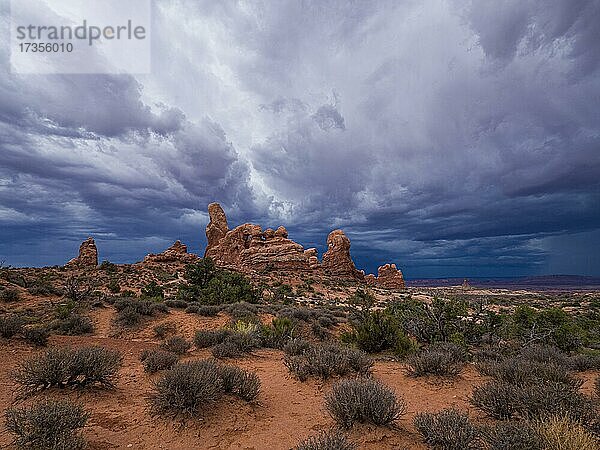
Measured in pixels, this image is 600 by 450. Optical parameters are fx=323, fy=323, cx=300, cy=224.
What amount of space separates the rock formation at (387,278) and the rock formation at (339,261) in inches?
101

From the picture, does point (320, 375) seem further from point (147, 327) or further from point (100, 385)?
point (147, 327)

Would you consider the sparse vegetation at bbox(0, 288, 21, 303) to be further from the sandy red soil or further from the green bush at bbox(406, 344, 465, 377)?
the green bush at bbox(406, 344, 465, 377)

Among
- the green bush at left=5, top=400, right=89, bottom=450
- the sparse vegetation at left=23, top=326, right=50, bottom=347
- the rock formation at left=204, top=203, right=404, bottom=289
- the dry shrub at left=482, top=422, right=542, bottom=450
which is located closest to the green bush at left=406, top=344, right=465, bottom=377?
the dry shrub at left=482, top=422, right=542, bottom=450

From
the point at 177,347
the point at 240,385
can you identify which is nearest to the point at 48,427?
the point at 240,385

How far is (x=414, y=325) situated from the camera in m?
13.3

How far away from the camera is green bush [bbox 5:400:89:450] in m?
3.85

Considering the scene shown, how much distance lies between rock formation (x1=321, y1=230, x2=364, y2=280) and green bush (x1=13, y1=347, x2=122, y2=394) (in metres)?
54.6

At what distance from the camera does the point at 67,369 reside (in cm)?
591

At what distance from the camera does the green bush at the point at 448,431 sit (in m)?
4.11

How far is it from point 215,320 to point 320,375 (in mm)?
10798

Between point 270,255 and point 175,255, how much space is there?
53.7ft

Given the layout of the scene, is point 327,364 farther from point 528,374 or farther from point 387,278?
point 387,278

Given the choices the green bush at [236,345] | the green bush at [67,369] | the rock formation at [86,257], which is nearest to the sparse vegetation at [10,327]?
the green bush at [67,369]

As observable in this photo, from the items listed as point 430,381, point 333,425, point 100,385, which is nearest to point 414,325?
point 430,381
